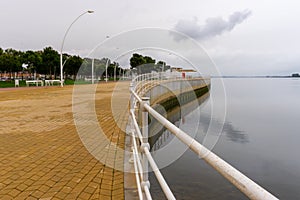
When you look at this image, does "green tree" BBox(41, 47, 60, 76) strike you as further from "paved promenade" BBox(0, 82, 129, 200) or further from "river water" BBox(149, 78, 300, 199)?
"paved promenade" BBox(0, 82, 129, 200)

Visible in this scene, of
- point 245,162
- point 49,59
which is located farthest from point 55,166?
point 49,59

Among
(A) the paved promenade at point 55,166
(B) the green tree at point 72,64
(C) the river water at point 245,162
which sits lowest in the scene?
(C) the river water at point 245,162

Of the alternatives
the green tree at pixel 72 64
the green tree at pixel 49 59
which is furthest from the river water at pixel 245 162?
the green tree at pixel 72 64

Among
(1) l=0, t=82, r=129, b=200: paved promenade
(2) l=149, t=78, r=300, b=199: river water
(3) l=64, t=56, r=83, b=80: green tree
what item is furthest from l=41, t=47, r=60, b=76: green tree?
(1) l=0, t=82, r=129, b=200: paved promenade

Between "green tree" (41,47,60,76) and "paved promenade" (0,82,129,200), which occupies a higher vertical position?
"green tree" (41,47,60,76)

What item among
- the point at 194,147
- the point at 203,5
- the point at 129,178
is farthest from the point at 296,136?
the point at 194,147

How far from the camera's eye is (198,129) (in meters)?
18.9

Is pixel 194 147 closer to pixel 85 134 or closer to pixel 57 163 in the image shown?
pixel 57 163

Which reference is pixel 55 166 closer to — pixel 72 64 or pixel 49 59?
pixel 49 59

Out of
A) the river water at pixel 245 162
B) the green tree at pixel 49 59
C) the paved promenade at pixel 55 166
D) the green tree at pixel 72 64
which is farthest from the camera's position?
the green tree at pixel 72 64

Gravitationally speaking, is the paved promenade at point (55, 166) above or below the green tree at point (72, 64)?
below

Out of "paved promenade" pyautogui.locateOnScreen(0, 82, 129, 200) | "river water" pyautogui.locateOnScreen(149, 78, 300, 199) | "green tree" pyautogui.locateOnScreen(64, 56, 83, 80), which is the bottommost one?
"river water" pyautogui.locateOnScreen(149, 78, 300, 199)

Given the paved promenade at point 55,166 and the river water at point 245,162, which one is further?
the river water at point 245,162

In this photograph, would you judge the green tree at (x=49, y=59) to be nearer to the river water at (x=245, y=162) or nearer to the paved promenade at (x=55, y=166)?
the river water at (x=245, y=162)
